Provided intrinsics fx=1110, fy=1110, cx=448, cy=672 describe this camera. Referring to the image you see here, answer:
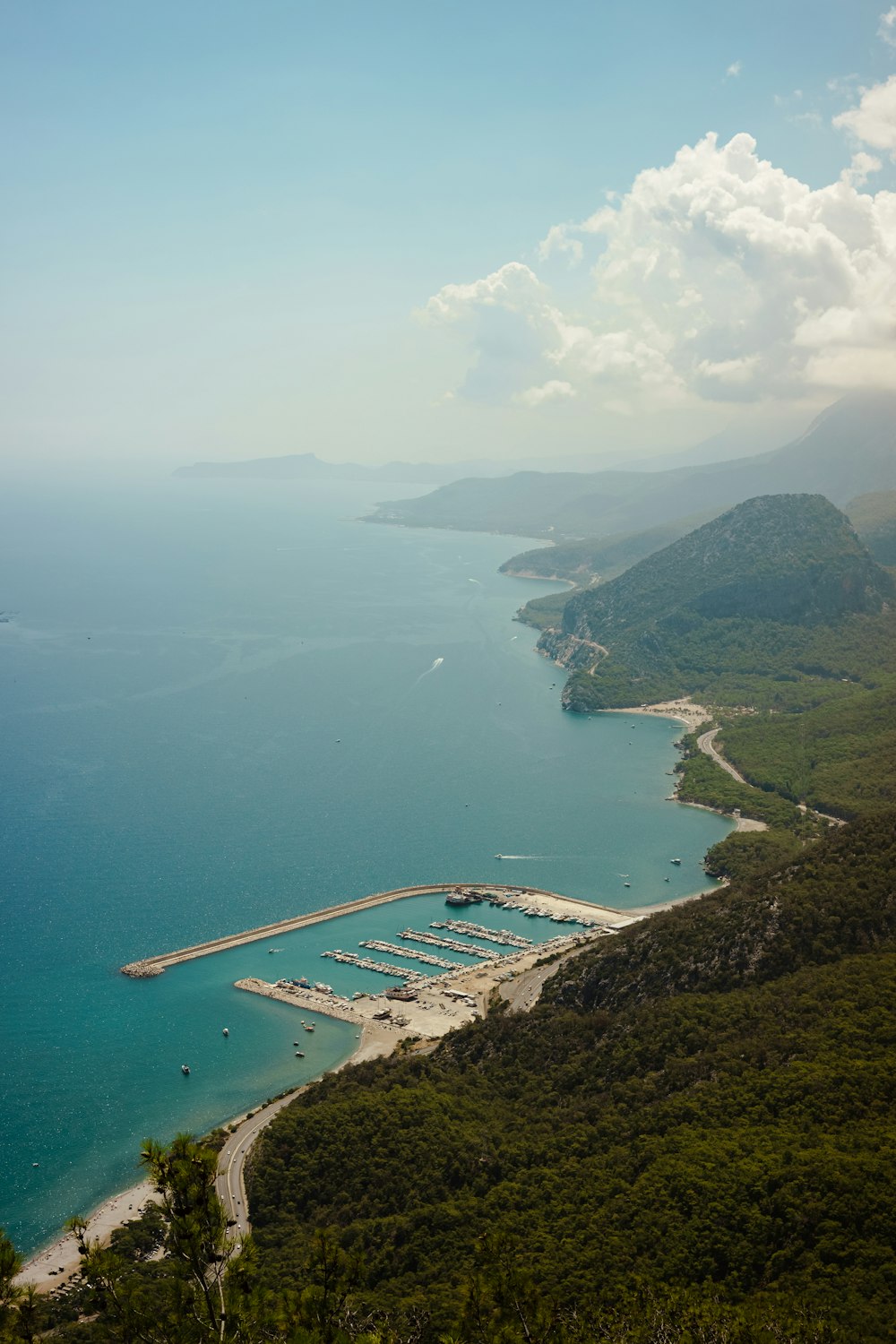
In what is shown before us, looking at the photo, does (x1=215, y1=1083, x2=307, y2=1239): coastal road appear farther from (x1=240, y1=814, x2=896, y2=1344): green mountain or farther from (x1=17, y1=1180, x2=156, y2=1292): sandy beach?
(x1=17, y1=1180, x2=156, y2=1292): sandy beach

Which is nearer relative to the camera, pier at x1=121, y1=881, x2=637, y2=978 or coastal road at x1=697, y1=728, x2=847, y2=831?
pier at x1=121, y1=881, x2=637, y2=978

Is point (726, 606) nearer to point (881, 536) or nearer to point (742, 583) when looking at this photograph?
point (742, 583)

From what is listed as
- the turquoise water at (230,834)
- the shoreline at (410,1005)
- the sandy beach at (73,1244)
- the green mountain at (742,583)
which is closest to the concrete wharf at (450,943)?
the shoreline at (410,1005)

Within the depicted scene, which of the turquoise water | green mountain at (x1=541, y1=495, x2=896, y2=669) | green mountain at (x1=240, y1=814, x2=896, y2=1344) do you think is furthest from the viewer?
green mountain at (x1=541, y1=495, x2=896, y2=669)

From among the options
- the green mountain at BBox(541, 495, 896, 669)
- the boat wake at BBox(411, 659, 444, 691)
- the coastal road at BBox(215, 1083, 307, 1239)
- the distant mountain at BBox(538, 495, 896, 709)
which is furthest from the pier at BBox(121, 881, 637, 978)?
the green mountain at BBox(541, 495, 896, 669)

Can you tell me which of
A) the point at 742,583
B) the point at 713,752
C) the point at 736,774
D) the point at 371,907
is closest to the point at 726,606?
the point at 742,583

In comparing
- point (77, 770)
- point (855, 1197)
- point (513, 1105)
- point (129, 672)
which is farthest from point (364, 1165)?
point (129, 672)
